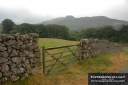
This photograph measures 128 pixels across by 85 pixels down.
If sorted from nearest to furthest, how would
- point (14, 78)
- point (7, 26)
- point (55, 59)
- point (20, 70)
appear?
point (14, 78) → point (20, 70) → point (55, 59) → point (7, 26)

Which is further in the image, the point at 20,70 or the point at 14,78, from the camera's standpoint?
the point at 20,70

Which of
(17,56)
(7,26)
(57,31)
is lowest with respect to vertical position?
(17,56)

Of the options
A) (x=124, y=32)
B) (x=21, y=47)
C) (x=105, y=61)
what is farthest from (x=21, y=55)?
(x=124, y=32)

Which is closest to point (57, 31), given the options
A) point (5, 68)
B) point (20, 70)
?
point (20, 70)

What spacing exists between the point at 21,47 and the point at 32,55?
35.3 inches

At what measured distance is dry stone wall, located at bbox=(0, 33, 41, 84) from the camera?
20.5 ft

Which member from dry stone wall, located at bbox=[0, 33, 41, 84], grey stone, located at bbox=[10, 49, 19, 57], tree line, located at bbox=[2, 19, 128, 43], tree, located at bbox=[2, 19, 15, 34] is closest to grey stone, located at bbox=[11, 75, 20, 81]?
dry stone wall, located at bbox=[0, 33, 41, 84]

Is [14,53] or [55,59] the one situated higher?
[14,53]

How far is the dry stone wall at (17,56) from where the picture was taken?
6242 millimetres

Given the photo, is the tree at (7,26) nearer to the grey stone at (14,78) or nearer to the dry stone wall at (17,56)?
the dry stone wall at (17,56)

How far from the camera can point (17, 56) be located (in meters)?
6.77

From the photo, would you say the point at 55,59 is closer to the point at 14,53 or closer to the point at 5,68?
the point at 14,53

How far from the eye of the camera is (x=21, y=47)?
692cm

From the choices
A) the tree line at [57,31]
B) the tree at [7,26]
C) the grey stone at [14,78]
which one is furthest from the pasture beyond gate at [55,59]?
the tree at [7,26]
